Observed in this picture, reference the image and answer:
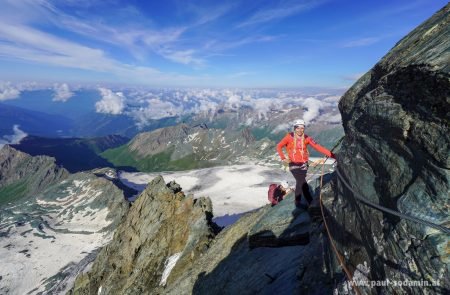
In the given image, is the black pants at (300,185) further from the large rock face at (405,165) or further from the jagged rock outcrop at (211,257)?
the large rock face at (405,165)

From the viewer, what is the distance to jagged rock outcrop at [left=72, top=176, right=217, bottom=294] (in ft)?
119

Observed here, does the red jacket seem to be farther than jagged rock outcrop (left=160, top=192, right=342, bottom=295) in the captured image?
Yes

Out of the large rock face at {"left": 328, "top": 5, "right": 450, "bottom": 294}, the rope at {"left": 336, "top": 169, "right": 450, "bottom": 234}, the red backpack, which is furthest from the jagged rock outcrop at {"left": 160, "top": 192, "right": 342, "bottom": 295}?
the rope at {"left": 336, "top": 169, "right": 450, "bottom": 234}

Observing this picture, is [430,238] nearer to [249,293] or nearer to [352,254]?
[352,254]

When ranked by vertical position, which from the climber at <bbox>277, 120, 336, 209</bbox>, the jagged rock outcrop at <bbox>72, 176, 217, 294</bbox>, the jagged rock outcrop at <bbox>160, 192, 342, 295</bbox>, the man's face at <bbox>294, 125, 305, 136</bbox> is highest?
the man's face at <bbox>294, 125, 305, 136</bbox>

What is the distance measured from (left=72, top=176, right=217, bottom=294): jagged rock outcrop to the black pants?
48.5ft

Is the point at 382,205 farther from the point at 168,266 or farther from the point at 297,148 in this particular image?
the point at 168,266

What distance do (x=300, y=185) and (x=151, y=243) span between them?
107ft

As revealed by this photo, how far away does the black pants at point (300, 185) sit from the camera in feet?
64.7

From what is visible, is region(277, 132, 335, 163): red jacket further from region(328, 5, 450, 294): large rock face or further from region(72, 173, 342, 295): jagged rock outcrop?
region(328, 5, 450, 294): large rock face

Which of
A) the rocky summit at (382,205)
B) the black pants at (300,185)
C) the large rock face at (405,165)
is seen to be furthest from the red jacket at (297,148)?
the large rock face at (405,165)

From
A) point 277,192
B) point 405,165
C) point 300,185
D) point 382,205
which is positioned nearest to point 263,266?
point 300,185

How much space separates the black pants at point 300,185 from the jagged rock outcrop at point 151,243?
14.8m

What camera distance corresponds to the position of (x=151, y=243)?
1850 inches
